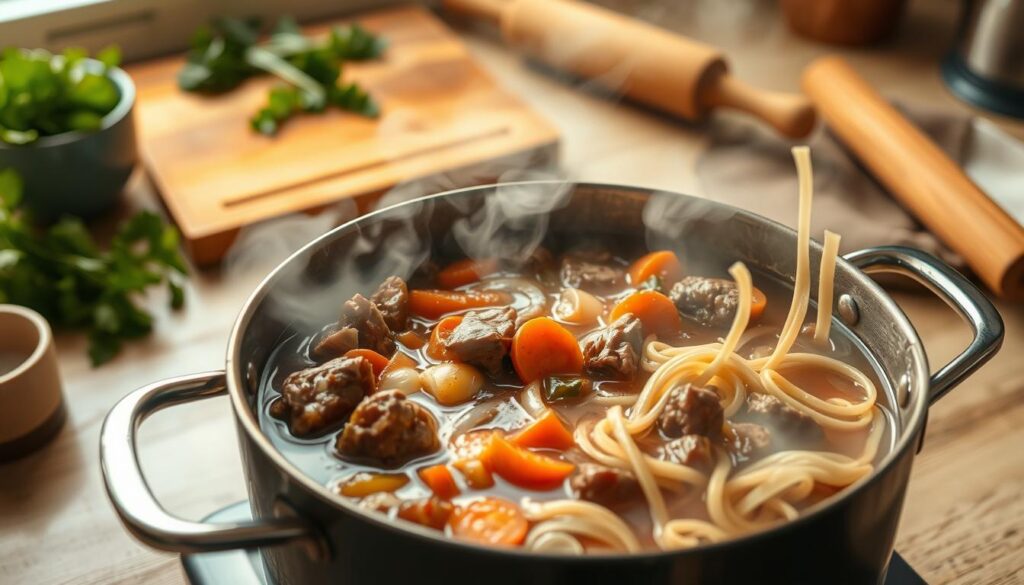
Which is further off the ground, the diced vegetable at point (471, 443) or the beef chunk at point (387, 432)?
the beef chunk at point (387, 432)

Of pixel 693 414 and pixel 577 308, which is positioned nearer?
pixel 693 414

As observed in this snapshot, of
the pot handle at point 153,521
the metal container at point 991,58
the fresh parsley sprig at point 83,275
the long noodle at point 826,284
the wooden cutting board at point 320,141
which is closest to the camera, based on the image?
the pot handle at point 153,521

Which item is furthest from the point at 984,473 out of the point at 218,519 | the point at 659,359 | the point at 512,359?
the point at 218,519

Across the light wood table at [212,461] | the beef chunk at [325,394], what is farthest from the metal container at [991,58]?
the beef chunk at [325,394]

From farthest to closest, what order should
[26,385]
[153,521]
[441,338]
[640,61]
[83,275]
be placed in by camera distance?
[640,61] < [83,275] < [26,385] < [441,338] < [153,521]

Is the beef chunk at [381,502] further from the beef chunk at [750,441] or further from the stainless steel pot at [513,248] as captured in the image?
the beef chunk at [750,441]

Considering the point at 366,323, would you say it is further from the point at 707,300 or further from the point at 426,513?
the point at 707,300

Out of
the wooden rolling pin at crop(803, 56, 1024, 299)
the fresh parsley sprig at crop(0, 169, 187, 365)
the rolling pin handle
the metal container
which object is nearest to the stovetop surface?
the fresh parsley sprig at crop(0, 169, 187, 365)

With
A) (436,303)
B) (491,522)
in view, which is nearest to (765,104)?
(436,303)
